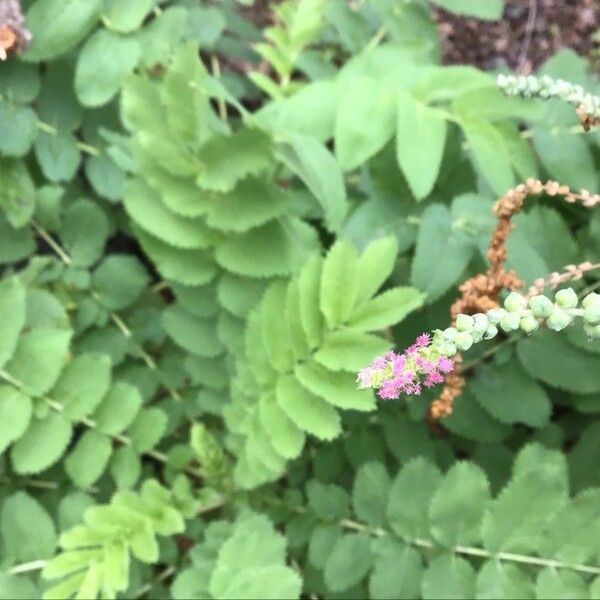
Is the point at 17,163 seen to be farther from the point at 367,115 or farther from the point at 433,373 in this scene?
the point at 433,373

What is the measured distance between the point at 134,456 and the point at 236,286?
381mm

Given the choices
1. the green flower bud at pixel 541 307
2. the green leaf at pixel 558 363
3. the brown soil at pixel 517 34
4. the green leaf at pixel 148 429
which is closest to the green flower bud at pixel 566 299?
the green flower bud at pixel 541 307

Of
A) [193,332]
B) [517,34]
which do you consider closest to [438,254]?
[193,332]

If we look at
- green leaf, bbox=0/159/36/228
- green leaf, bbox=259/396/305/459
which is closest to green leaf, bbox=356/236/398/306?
green leaf, bbox=259/396/305/459

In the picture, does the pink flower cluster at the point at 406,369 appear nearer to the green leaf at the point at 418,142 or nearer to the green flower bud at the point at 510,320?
the green flower bud at the point at 510,320

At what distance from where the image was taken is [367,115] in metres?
1.17

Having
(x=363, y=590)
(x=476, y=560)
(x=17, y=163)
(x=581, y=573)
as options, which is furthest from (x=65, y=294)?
(x=581, y=573)

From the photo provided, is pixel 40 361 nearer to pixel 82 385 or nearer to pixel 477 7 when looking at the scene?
pixel 82 385

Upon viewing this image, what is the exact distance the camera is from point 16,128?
1.34 meters

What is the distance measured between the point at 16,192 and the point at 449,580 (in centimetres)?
96

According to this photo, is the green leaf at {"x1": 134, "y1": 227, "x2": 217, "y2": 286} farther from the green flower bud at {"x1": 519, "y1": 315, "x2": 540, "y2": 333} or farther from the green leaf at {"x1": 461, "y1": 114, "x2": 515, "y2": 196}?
the green flower bud at {"x1": 519, "y1": 315, "x2": 540, "y2": 333}

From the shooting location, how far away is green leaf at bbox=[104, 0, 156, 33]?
126 cm

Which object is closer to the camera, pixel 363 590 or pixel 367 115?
pixel 367 115

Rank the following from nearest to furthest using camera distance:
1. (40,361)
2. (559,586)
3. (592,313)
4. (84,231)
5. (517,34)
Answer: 1. (592,313)
2. (559,586)
3. (40,361)
4. (84,231)
5. (517,34)
